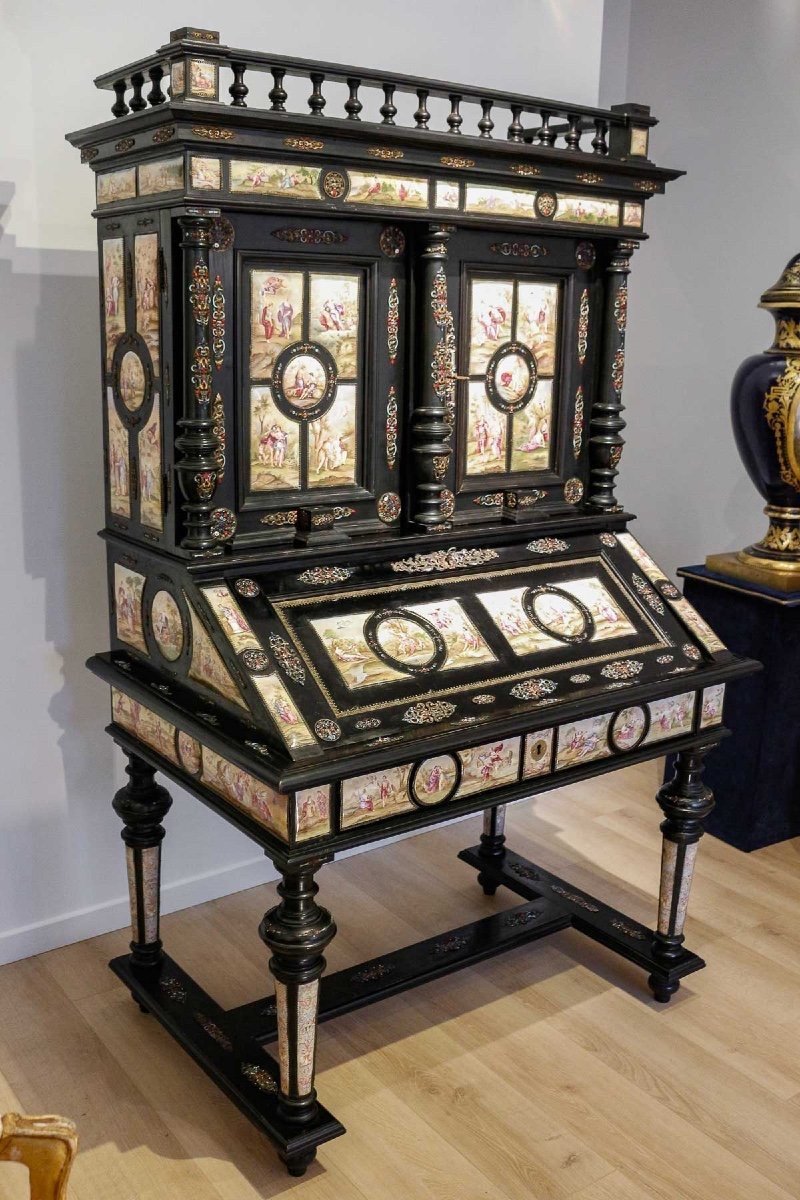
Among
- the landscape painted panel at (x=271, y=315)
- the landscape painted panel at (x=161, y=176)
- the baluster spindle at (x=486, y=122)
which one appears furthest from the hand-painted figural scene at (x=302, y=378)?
the baluster spindle at (x=486, y=122)

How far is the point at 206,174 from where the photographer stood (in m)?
2.26

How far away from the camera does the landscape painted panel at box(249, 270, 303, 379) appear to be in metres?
2.44

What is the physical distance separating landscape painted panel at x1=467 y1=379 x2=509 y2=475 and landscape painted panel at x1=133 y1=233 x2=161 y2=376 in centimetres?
77

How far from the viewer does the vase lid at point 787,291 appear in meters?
3.62

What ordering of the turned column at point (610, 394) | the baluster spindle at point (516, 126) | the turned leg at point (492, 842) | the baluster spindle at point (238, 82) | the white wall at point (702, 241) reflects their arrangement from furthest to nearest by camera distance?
the white wall at point (702, 241) → the turned leg at point (492, 842) → the turned column at point (610, 394) → the baluster spindle at point (516, 126) → the baluster spindle at point (238, 82)

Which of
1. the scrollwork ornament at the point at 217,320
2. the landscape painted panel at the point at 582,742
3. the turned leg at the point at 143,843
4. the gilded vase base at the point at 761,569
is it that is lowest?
the turned leg at the point at 143,843

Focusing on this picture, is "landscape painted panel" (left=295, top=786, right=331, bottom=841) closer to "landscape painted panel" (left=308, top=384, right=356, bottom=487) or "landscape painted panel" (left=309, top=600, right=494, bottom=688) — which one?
"landscape painted panel" (left=309, top=600, right=494, bottom=688)

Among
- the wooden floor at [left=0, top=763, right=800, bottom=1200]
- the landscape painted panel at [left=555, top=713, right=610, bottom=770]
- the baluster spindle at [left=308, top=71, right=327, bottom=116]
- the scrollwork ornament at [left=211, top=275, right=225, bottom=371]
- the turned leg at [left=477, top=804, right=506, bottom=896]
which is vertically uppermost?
the baluster spindle at [left=308, top=71, right=327, bottom=116]

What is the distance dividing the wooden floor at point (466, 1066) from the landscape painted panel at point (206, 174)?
1932 mm

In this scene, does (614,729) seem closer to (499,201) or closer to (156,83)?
(499,201)

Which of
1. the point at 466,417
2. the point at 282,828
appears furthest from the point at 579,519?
the point at 282,828

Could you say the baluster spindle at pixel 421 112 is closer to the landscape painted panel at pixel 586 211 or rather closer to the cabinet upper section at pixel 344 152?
the cabinet upper section at pixel 344 152

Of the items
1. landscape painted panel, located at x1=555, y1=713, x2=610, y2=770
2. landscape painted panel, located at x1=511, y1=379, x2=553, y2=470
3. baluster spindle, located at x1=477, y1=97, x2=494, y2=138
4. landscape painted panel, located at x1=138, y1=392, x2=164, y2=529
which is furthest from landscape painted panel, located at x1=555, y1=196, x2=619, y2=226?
landscape painted panel, located at x1=555, y1=713, x2=610, y2=770

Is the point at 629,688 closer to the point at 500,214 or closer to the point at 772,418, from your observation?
the point at 500,214
